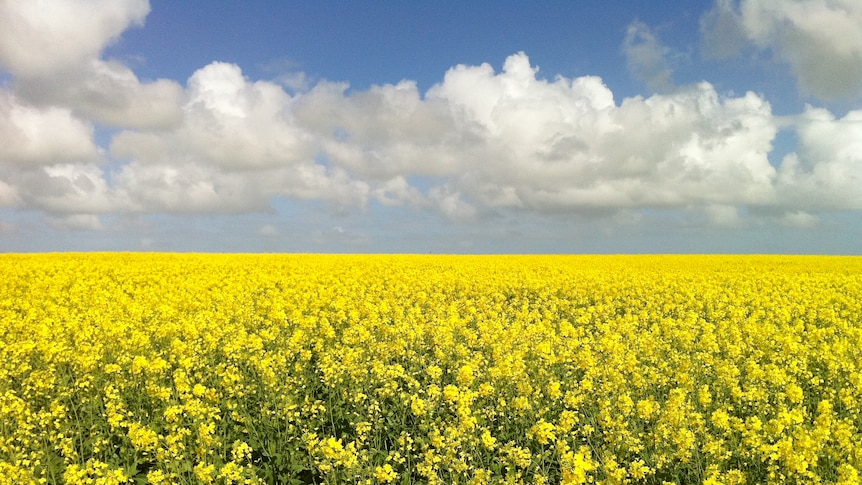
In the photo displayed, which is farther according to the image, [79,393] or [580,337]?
[580,337]

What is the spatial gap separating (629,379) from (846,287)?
55.9 feet

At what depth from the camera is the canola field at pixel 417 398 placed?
548cm

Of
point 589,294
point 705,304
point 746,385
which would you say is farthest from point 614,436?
point 589,294

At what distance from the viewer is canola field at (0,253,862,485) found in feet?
18.0

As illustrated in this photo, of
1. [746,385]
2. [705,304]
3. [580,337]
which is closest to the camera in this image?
[746,385]

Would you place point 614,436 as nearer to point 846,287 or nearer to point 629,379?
point 629,379

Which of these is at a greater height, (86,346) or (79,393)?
(86,346)

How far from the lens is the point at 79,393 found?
8.54 metres

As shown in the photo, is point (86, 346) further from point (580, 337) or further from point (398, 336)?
point (580, 337)

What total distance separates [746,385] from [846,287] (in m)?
16.4

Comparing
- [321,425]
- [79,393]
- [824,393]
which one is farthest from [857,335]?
[79,393]

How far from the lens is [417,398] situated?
A: 6.53 metres

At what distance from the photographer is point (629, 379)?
840cm

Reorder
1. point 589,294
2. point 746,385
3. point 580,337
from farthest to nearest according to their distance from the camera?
point 589,294 → point 580,337 → point 746,385
